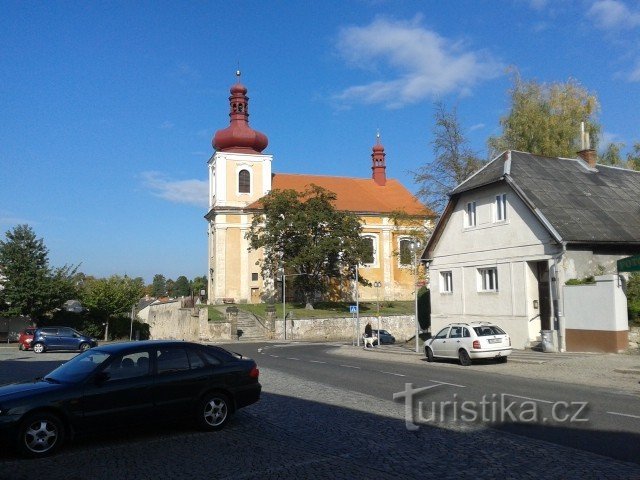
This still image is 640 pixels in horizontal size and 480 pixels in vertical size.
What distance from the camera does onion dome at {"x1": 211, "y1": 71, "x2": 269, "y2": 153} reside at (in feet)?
220

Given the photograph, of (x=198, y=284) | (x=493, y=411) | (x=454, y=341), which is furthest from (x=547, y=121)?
(x=198, y=284)

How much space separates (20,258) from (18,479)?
41192 millimetres

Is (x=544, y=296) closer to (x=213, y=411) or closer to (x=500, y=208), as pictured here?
(x=500, y=208)

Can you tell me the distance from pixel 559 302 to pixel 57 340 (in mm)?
26102

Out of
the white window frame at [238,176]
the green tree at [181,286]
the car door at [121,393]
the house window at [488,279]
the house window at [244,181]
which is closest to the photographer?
the car door at [121,393]

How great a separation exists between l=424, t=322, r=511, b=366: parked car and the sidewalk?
1.19 ft

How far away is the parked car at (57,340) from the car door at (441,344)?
19808mm

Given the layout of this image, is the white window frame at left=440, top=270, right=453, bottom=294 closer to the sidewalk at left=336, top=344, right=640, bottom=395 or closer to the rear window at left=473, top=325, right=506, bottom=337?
the sidewalk at left=336, top=344, right=640, bottom=395

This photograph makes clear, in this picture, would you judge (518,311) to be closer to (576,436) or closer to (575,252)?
(575,252)

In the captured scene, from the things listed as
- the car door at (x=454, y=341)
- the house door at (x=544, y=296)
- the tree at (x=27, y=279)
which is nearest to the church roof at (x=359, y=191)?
the tree at (x=27, y=279)

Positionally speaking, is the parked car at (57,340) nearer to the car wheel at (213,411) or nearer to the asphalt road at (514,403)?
the asphalt road at (514,403)

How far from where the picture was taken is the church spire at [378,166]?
80.1m

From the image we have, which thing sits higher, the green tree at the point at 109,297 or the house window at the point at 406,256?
the house window at the point at 406,256

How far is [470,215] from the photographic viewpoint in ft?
97.6
